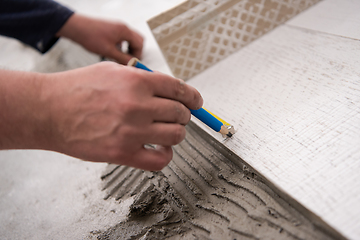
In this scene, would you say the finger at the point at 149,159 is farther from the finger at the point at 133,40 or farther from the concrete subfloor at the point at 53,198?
the finger at the point at 133,40

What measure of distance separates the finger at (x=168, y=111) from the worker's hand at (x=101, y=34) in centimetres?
70

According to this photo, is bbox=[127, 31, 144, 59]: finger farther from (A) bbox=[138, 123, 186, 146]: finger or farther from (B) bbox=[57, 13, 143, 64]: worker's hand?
(A) bbox=[138, 123, 186, 146]: finger

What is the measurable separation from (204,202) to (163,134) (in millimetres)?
243

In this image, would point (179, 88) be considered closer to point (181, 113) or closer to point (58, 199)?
point (181, 113)

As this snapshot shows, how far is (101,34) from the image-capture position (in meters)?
1.15

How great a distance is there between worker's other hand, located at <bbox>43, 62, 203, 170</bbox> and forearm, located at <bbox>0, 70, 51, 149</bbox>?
2cm

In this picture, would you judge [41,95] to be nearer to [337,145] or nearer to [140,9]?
[337,145]

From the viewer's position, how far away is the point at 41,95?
1.80ft

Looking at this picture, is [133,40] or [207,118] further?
[133,40]

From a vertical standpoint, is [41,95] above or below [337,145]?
above

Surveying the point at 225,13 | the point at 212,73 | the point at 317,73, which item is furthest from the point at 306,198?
the point at 225,13

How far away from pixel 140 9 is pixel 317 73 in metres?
1.33

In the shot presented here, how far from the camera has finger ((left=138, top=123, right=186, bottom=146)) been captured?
1.75ft

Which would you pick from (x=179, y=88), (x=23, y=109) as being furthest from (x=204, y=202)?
(x=23, y=109)
